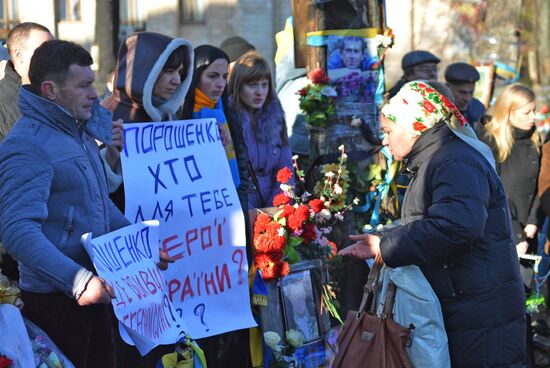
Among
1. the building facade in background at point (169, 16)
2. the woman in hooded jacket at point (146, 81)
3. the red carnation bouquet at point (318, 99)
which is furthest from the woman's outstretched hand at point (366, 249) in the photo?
the building facade in background at point (169, 16)

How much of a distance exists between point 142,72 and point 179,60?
29 cm

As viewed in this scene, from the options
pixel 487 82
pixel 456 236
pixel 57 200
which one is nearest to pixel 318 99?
pixel 456 236

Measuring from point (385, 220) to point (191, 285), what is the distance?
2.72 metres

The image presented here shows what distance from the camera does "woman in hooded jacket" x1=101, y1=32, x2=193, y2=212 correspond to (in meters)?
5.61

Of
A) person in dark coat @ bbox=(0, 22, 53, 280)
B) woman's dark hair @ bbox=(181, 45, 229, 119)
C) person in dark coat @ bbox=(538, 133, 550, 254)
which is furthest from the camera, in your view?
person in dark coat @ bbox=(538, 133, 550, 254)

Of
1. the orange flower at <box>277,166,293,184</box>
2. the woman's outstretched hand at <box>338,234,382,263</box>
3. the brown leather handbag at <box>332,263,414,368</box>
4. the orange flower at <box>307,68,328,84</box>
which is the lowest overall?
the brown leather handbag at <box>332,263,414,368</box>

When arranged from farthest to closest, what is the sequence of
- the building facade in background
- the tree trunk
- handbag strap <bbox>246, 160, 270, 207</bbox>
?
the building facade in background < the tree trunk < handbag strap <bbox>246, 160, 270, 207</bbox>

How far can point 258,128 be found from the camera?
6793mm

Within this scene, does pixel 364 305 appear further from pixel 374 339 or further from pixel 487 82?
pixel 487 82

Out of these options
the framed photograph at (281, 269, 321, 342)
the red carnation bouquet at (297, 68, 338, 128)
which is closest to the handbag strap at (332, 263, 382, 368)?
the framed photograph at (281, 269, 321, 342)

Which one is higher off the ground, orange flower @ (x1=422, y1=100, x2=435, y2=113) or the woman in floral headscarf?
orange flower @ (x1=422, y1=100, x2=435, y2=113)

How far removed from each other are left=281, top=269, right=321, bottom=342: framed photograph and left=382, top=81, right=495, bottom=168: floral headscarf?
5.22ft

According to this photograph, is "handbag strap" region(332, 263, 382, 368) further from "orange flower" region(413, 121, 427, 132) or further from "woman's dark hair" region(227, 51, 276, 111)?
"woman's dark hair" region(227, 51, 276, 111)

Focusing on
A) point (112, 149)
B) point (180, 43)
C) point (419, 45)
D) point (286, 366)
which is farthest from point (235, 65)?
point (419, 45)
